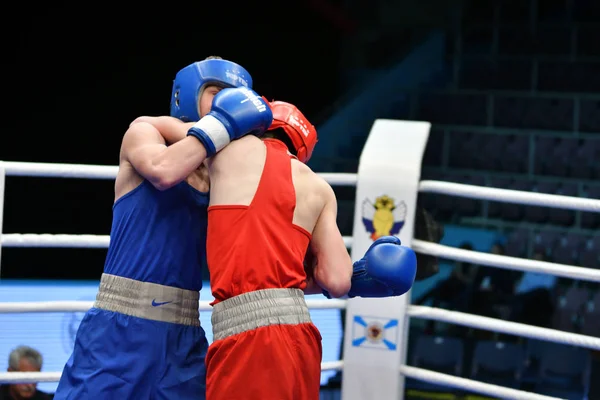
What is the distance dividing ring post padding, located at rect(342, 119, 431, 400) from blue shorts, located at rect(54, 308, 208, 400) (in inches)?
33.8

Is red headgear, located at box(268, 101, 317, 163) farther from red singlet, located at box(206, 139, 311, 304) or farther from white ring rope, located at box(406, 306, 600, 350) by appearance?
white ring rope, located at box(406, 306, 600, 350)

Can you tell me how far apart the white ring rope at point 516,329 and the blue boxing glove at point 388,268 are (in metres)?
0.67

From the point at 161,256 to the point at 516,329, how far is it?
121 cm

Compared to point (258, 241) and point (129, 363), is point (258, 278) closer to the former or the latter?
point (258, 241)

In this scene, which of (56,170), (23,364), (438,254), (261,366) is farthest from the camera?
(23,364)

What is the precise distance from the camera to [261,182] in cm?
200

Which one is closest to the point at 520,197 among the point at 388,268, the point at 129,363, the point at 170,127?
the point at 388,268

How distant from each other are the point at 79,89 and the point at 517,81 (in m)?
4.31

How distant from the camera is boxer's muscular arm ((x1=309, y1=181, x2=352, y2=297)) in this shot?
210 cm

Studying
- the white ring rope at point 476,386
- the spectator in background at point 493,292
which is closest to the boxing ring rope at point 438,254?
the white ring rope at point 476,386

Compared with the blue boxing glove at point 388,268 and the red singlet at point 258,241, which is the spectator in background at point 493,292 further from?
the red singlet at point 258,241

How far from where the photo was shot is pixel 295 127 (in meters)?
2.12

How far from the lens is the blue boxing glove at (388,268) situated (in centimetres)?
205

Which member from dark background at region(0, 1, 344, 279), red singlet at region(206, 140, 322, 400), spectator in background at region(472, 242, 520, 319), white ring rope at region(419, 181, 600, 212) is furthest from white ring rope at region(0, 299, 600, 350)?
dark background at region(0, 1, 344, 279)
